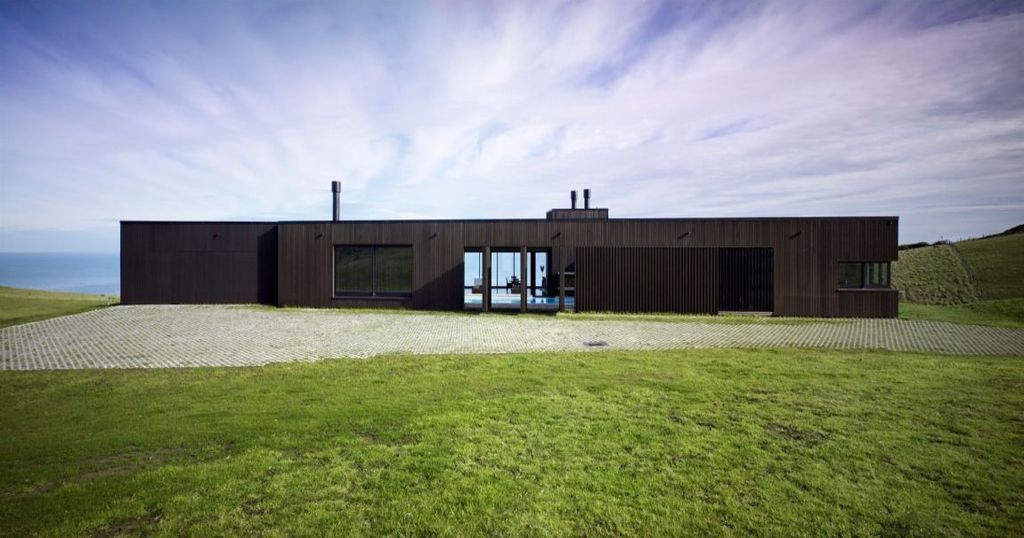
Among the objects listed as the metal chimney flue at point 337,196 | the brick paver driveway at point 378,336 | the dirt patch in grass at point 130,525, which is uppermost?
the metal chimney flue at point 337,196

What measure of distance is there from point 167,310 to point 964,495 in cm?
2100

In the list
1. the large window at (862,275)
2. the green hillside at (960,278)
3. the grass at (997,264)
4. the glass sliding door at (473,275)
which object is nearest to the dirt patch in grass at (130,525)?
the glass sliding door at (473,275)

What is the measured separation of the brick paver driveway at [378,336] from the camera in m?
9.98

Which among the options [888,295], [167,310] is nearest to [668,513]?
[888,295]

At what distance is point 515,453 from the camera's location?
482cm

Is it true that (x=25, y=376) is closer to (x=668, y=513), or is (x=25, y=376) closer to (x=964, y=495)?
(x=668, y=513)

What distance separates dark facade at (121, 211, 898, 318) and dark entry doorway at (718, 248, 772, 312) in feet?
0.12

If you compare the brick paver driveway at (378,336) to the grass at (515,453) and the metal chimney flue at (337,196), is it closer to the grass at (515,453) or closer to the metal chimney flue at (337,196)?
the grass at (515,453)

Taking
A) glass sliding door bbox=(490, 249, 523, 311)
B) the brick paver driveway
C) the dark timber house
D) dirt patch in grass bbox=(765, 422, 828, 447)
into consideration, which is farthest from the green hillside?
dirt patch in grass bbox=(765, 422, 828, 447)

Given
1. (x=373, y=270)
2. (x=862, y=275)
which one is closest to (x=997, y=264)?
(x=862, y=275)

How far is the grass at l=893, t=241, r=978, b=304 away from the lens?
25125 mm

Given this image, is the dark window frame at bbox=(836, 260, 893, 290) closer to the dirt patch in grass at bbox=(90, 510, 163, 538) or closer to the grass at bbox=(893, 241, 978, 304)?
the grass at bbox=(893, 241, 978, 304)

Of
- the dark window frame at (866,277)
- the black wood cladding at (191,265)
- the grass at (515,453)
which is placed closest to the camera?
the grass at (515,453)

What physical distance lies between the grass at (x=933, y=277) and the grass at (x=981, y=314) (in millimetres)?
7226
